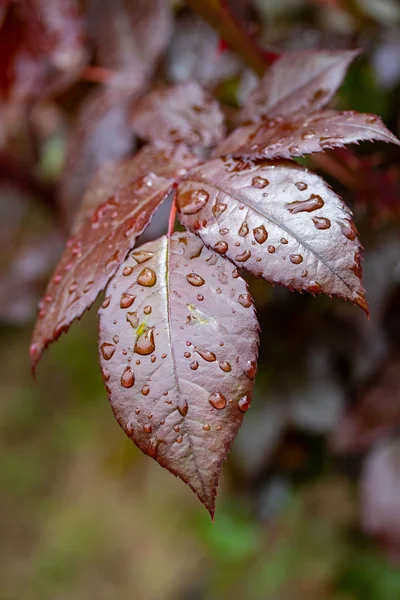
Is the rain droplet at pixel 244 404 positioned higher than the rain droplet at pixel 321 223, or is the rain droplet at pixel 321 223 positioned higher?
the rain droplet at pixel 321 223

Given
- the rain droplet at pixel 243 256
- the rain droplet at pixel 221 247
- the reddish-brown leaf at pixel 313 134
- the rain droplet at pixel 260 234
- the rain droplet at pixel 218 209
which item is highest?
the reddish-brown leaf at pixel 313 134

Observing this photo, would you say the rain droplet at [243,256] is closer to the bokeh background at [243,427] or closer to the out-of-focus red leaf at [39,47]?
the bokeh background at [243,427]

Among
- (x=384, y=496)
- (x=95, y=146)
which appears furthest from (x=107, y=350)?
(x=384, y=496)

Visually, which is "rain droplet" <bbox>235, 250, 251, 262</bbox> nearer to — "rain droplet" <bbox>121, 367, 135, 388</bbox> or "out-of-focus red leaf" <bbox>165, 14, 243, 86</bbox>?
"rain droplet" <bbox>121, 367, 135, 388</bbox>

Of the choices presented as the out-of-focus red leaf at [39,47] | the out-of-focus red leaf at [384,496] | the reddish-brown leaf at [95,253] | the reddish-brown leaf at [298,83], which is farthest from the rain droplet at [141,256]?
the out-of-focus red leaf at [384,496]

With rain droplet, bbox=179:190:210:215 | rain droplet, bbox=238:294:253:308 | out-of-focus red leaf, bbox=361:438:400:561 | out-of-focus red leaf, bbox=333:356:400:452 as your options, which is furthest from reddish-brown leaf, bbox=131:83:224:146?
out-of-focus red leaf, bbox=361:438:400:561

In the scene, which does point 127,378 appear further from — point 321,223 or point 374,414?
point 374,414

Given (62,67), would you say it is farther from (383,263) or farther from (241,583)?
(241,583)
